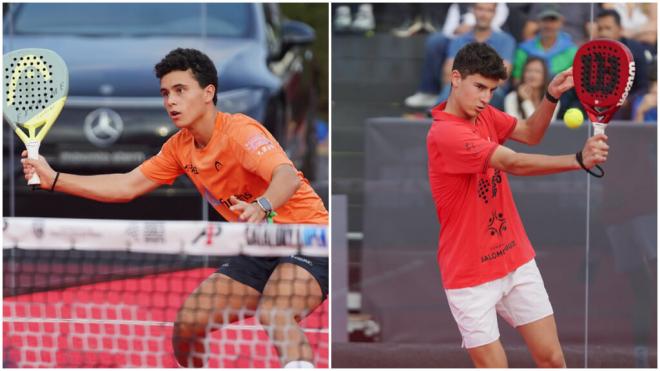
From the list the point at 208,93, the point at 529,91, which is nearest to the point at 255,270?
the point at 208,93

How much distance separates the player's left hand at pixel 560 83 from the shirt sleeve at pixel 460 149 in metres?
0.38

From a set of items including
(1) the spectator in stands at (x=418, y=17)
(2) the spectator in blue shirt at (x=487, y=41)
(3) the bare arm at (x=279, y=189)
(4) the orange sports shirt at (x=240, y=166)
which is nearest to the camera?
(3) the bare arm at (x=279, y=189)

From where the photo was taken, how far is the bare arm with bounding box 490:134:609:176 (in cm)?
351

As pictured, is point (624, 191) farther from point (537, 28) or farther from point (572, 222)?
point (537, 28)

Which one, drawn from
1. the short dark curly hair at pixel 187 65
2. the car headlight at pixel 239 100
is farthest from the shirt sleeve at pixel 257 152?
the car headlight at pixel 239 100

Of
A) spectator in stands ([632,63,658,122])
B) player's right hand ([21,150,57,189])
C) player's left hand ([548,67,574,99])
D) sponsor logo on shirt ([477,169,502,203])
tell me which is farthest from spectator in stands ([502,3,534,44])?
player's right hand ([21,150,57,189])

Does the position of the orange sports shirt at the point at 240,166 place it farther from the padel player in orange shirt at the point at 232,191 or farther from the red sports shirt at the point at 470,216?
the red sports shirt at the point at 470,216

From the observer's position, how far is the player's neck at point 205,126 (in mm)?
4238

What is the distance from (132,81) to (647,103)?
11.1ft

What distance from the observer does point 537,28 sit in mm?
6211

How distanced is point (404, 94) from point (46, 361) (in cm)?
244

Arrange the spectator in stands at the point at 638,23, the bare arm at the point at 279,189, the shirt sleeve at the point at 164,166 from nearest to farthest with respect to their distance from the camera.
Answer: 1. the bare arm at the point at 279,189
2. the shirt sleeve at the point at 164,166
3. the spectator in stands at the point at 638,23

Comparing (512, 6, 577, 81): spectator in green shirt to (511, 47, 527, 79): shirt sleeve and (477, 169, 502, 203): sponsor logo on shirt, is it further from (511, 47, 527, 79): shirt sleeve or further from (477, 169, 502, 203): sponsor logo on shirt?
(477, 169, 502, 203): sponsor logo on shirt

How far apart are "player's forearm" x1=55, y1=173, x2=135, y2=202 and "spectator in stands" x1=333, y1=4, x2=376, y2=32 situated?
2.22 m
